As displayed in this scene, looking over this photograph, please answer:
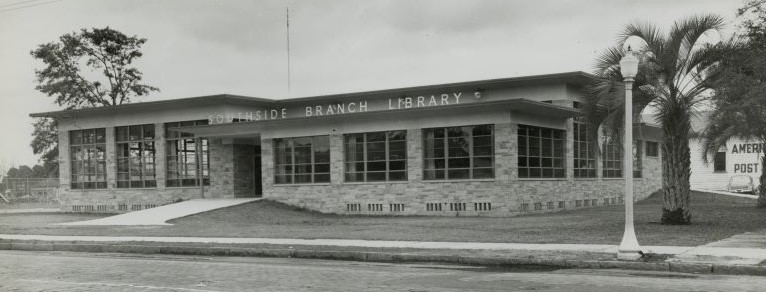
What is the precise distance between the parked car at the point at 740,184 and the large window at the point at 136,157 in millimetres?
37974

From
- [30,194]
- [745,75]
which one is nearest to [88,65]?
[30,194]

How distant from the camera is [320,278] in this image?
1231cm

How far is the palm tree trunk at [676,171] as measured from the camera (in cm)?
2047

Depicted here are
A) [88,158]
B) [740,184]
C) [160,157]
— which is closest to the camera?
[160,157]

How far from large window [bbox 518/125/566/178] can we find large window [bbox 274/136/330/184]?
8.54 meters

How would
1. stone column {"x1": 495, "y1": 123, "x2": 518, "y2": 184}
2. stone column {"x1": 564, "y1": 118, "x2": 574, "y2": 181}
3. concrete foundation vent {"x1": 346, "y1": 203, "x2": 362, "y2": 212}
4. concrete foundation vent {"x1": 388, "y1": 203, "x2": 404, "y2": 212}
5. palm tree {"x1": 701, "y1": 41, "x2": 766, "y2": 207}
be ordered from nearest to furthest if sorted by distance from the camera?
1. palm tree {"x1": 701, "y1": 41, "x2": 766, "y2": 207}
2. stone column {"x1": 495, "y1": 123, "x2": 518, "y2": 184}
3. concrete foundation vent {"x1": 388, "y1": 203, "x2": 404, "y2": 212}
4. concrete foundation vent {"x1": 346, "y1": 203, "x2": 362, "y2": 212}
5. stone column {"x1": 564, "y1": 118, "x2": 574, "y2": 181}

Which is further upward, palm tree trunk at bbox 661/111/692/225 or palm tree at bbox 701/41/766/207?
palm tree at bbox 701/41/766/207

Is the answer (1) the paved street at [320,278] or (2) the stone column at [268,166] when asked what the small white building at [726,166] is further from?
Result: (1) the paved street at [320,278]

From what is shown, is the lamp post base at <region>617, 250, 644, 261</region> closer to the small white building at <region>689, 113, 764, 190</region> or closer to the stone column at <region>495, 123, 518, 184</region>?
the stone column at <region>495, 123, 518, 184</region>

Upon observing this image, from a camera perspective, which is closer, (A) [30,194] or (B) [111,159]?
(B) [111,159]

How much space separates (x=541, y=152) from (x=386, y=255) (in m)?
16.4

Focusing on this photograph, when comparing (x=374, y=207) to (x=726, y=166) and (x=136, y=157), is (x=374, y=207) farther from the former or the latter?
(x=726, y=166)

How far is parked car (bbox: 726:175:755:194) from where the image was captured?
5203 cm

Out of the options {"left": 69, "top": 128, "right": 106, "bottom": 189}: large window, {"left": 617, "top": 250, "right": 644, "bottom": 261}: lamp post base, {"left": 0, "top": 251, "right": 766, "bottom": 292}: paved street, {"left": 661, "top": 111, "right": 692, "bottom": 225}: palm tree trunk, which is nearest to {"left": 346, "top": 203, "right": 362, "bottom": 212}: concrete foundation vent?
{"left": 661, "top": 111, "right": 692, "bottom": 225}: palm tree trunk
